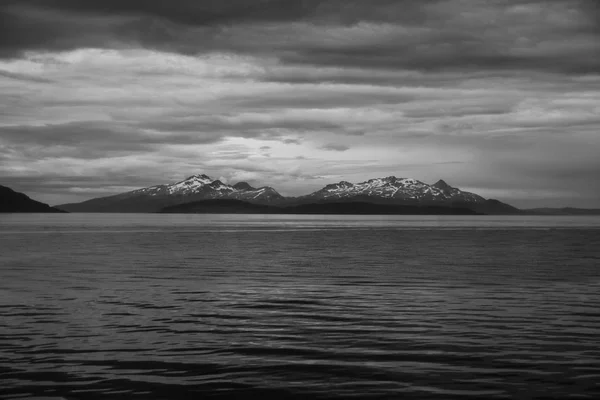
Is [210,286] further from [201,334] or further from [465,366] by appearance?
[465,366]

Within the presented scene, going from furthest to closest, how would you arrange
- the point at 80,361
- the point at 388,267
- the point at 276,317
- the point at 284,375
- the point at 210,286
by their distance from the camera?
the point at 388,267
the point at 210,286
the point at 276,317
the point at 80,361
the point at 284,375

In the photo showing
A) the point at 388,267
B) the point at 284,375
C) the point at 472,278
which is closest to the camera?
the point at 284,375

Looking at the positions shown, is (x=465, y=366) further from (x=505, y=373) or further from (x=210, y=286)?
(x=210, y=286)

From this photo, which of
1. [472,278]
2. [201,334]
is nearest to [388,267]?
[472,278]

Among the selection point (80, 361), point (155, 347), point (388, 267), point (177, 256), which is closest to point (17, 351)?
point (80, 361)

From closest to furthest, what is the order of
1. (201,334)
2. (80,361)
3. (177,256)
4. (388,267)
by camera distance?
(80,361)
(201,334)
(388,267)
(177,256)

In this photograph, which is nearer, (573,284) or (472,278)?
(573,284)

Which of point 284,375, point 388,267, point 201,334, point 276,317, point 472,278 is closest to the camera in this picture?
point 284,375

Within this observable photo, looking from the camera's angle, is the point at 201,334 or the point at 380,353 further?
the point at 201,334

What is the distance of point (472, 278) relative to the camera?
45.1 m

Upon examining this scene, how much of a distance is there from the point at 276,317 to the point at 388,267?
26.8m

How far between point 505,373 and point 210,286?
24.5 meters

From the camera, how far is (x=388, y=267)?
178ft

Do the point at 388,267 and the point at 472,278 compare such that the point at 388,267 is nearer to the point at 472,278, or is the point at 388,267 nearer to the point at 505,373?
the point at 472,278
